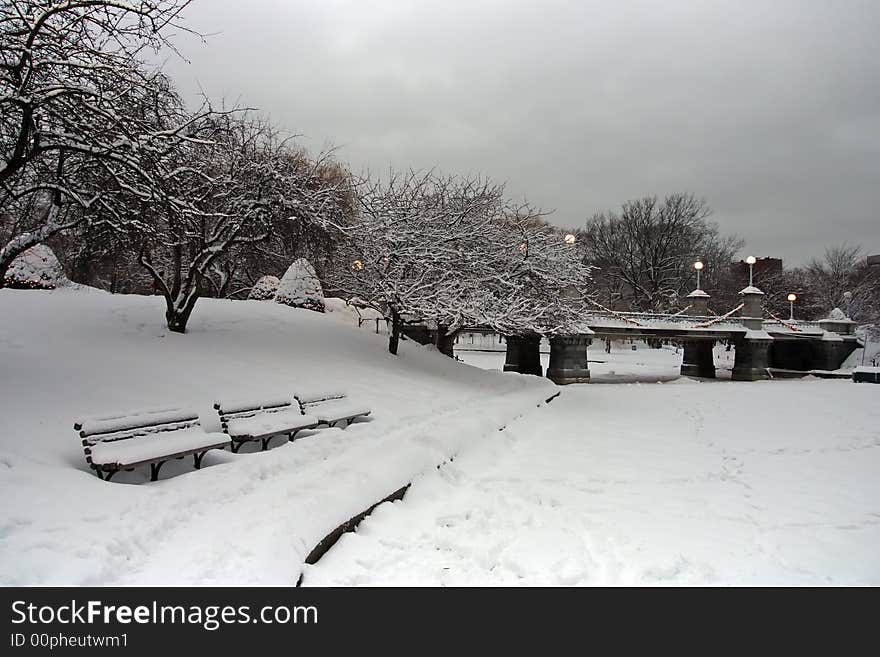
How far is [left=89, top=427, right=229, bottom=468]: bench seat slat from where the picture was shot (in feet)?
18.4

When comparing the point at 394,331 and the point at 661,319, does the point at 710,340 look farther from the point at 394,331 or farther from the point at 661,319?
the point at 394,331

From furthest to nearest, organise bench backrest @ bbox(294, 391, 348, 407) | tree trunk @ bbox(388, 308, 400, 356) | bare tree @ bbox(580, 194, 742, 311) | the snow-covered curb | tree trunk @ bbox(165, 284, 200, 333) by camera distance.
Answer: bare tree @ bbox(580, 194, 742, 311) < tree trunk @ bbox(388, 308, 400, 356) < tree trunk @ bbox(165, 284, 200, 333) < bench backrest @ bbox(294, 391, 348, 407) < the snow-covered curb

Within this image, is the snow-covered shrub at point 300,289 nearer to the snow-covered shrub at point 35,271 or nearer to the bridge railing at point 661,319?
the snow-covered shrub at point 35,271

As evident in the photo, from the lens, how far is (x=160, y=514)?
5.13 metres

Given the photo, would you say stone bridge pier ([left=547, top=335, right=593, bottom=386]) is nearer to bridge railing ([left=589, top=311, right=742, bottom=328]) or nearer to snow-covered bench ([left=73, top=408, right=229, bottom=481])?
bridge railing ([left=589, top=311, right=742, bottom=328])

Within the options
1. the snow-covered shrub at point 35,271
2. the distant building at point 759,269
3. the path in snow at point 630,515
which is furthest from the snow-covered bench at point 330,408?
the distant building at point 759,269

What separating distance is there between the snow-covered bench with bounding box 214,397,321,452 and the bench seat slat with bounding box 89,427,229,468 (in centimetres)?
45

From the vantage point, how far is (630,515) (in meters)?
6.60

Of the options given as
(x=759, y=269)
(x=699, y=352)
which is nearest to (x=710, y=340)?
(x=699, y=352)

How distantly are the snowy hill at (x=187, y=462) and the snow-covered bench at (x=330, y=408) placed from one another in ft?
0.84

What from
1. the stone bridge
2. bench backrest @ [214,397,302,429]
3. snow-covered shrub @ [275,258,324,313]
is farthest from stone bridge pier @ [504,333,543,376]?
bench backrest @ [214,397,302,429]

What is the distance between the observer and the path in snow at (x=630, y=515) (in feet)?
16.2

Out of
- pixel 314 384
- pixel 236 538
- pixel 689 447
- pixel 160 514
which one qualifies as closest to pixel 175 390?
pixel 314 384

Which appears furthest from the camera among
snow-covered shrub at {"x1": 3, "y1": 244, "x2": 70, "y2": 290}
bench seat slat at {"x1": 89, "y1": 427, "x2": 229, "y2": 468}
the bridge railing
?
the bridge railing
